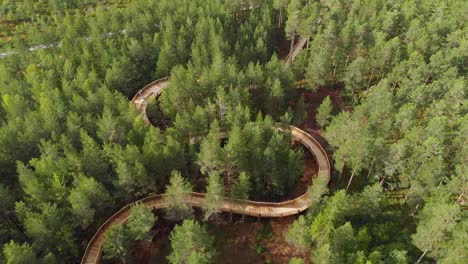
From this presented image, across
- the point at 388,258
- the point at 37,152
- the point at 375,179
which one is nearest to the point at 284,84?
the point at 375,179

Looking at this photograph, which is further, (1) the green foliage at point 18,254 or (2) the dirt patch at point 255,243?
(2) the dirt patch at point 255,243

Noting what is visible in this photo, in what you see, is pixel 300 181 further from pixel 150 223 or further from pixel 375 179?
pixel 150 223

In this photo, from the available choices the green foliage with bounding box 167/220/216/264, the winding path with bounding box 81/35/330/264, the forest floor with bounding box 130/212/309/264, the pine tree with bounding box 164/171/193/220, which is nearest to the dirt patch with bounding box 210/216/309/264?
the forest floor with bounding box 130/212/309/264

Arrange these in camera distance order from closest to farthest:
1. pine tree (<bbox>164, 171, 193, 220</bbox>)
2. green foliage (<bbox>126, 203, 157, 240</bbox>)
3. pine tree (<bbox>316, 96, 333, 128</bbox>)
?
green foliage (<bbox>126, 203, 157, 240</bbox>) < pine tree (<bbox>164, 171, 193, 220</bbox>) < pine tree (<bbox>316, 96, 333, 128</bbox>)

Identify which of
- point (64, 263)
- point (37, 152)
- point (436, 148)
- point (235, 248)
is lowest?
point (235, 248)

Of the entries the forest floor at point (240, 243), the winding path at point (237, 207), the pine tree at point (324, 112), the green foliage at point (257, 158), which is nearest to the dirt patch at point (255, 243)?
the forest floor at point (240, 243)

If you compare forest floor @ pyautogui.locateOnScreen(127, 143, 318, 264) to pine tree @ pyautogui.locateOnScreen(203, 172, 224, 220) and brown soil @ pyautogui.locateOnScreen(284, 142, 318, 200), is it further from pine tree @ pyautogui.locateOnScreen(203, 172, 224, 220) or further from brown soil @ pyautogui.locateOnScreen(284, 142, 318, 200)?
pine tree @ pyautogui.locateOnScreen(203, 172, 224, 220)

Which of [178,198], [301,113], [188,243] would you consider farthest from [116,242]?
[301,113]

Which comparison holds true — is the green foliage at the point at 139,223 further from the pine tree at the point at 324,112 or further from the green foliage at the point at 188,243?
the pine tree at the point at 324,112

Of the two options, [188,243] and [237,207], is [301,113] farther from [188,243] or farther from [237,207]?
[188,243]
